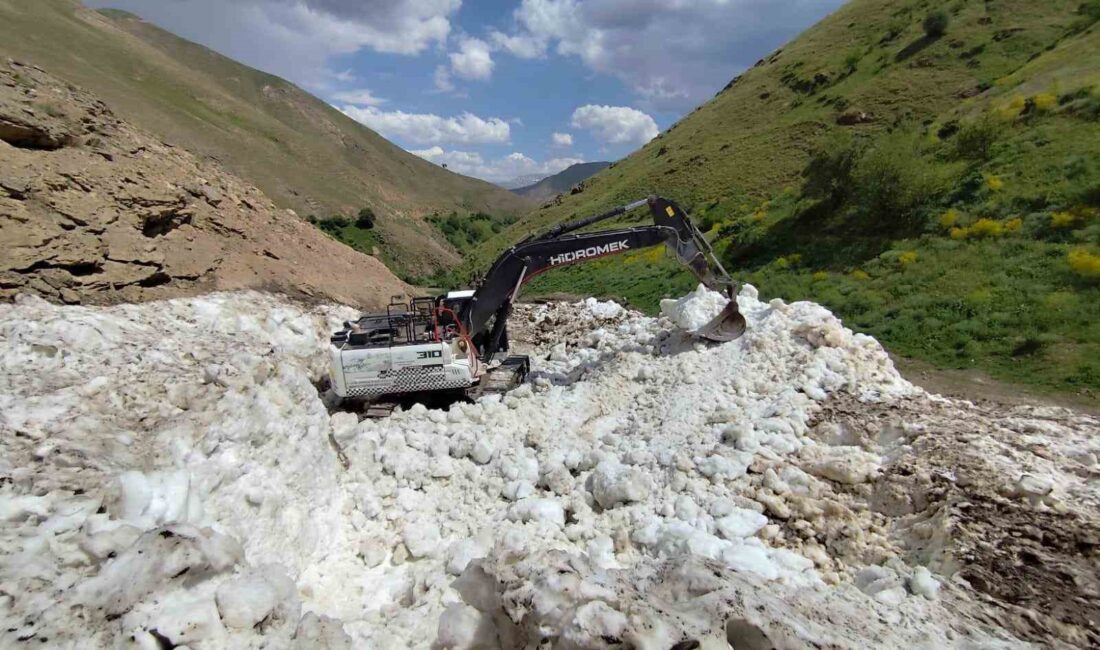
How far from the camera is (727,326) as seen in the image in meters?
9.54

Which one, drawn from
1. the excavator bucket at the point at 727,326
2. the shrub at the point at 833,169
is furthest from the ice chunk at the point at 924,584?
the shrub at the point at 833,169

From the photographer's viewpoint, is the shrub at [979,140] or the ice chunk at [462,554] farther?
the shrub at [979,140]

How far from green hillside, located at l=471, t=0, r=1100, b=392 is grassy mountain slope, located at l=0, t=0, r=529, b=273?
100 ft

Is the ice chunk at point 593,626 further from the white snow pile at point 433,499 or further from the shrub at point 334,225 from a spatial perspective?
the shrub at point 334,225

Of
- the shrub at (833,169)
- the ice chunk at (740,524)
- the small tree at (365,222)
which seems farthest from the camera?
the small tree at (365,222)

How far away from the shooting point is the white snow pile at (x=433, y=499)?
3.39m

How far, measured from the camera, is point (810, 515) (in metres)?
5.79

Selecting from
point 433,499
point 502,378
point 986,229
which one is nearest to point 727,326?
point 502,378

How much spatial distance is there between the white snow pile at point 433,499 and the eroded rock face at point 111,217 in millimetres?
778

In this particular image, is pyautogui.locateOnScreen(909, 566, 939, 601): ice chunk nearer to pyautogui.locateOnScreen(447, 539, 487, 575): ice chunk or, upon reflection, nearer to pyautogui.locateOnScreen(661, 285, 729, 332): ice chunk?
pyautogui.locateOnScreen(447, 539, 487, 575): ice chunk

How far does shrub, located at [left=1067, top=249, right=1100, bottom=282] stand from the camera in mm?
11680

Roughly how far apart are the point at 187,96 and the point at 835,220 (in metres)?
73.9

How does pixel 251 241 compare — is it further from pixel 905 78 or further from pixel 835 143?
pixel 905 78

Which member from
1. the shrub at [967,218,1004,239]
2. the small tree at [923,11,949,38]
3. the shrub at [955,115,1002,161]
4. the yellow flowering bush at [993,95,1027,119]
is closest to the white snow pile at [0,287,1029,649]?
the shrub at [967,218,1004,239]
